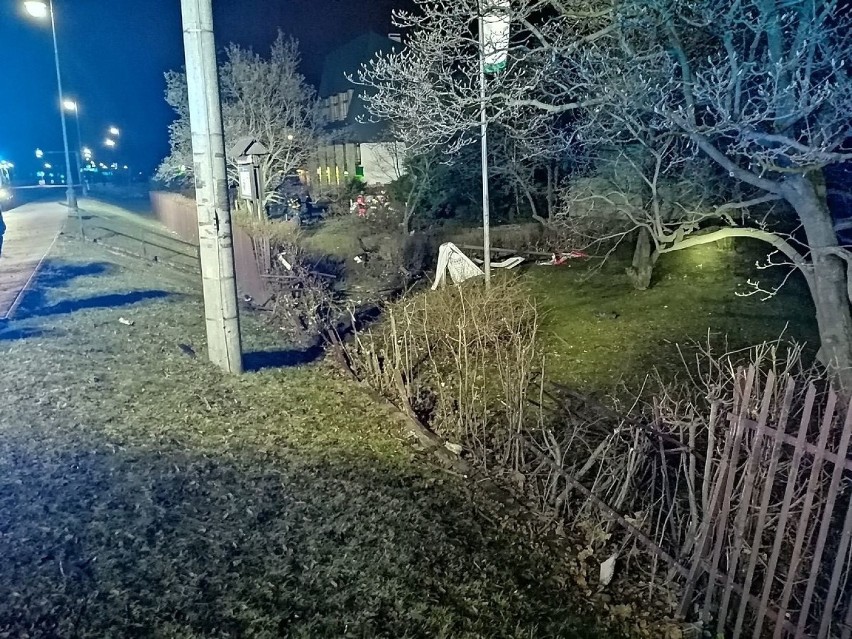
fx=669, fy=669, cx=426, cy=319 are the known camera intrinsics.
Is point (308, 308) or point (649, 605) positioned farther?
point (308, 308)

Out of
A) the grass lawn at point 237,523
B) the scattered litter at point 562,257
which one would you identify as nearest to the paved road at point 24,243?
the grass lawn at point 237,523

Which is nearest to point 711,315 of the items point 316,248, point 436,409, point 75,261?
point 436,409

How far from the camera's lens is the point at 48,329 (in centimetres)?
870

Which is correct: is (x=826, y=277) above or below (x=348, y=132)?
below

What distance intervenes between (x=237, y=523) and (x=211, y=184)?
3.81 metres

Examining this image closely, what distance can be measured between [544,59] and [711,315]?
4.53 meters

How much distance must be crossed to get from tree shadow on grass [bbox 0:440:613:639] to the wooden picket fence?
713 mm

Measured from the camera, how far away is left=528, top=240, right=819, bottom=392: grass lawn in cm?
780

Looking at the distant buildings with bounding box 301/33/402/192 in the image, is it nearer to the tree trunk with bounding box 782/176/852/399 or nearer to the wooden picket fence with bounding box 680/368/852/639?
the tree trunk with bounding box 782/176/852/399

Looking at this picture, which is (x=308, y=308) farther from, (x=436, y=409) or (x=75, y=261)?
(x=75, y=261)

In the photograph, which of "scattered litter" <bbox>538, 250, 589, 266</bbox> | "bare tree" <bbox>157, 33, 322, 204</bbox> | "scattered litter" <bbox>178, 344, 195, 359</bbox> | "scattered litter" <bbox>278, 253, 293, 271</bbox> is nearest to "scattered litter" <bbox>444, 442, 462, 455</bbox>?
"scattered litter" <bbox>178, 344, 195, 359</bbox>

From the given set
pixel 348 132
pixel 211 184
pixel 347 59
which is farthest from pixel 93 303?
pixel 347 59

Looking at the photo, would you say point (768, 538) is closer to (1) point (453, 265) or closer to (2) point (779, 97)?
(2) point (779, 97)

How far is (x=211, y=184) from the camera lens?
22.2 ft
